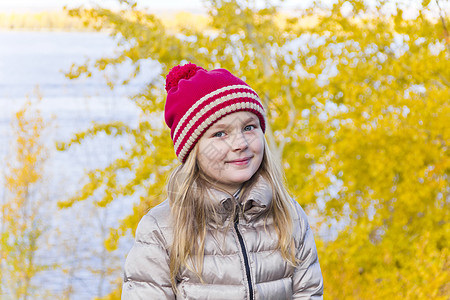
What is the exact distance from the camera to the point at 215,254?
1.72m

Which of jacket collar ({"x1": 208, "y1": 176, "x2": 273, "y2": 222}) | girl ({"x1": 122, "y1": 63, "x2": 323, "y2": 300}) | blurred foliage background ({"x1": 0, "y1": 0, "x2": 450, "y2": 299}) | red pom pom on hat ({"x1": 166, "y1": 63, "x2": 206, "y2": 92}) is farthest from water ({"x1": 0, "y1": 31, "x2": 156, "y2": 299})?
jacket collar ({"x1": 208, "y1": 176, "x2": 273, "y2": 222})

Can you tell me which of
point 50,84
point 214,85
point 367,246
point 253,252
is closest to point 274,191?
point 253,252

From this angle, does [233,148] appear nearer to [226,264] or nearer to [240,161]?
[240,161]

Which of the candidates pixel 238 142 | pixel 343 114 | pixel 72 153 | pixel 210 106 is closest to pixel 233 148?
pixel 238 142

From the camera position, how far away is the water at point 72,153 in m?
11.4

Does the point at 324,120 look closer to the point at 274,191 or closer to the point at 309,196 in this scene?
the point at 309,196

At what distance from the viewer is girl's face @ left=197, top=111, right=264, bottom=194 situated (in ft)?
5.77

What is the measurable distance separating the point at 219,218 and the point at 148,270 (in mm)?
259

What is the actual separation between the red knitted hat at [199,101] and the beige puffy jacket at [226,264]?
0.68ft

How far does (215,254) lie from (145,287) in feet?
0.74

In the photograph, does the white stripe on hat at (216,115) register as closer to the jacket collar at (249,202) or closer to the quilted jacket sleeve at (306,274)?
the jacket collar at (249,202)

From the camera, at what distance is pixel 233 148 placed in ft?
5.75

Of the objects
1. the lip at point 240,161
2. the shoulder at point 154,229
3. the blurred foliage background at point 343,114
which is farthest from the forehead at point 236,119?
the blurred foliage background at point 343,114

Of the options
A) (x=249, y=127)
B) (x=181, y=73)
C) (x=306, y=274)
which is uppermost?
(x=181, y=73)
